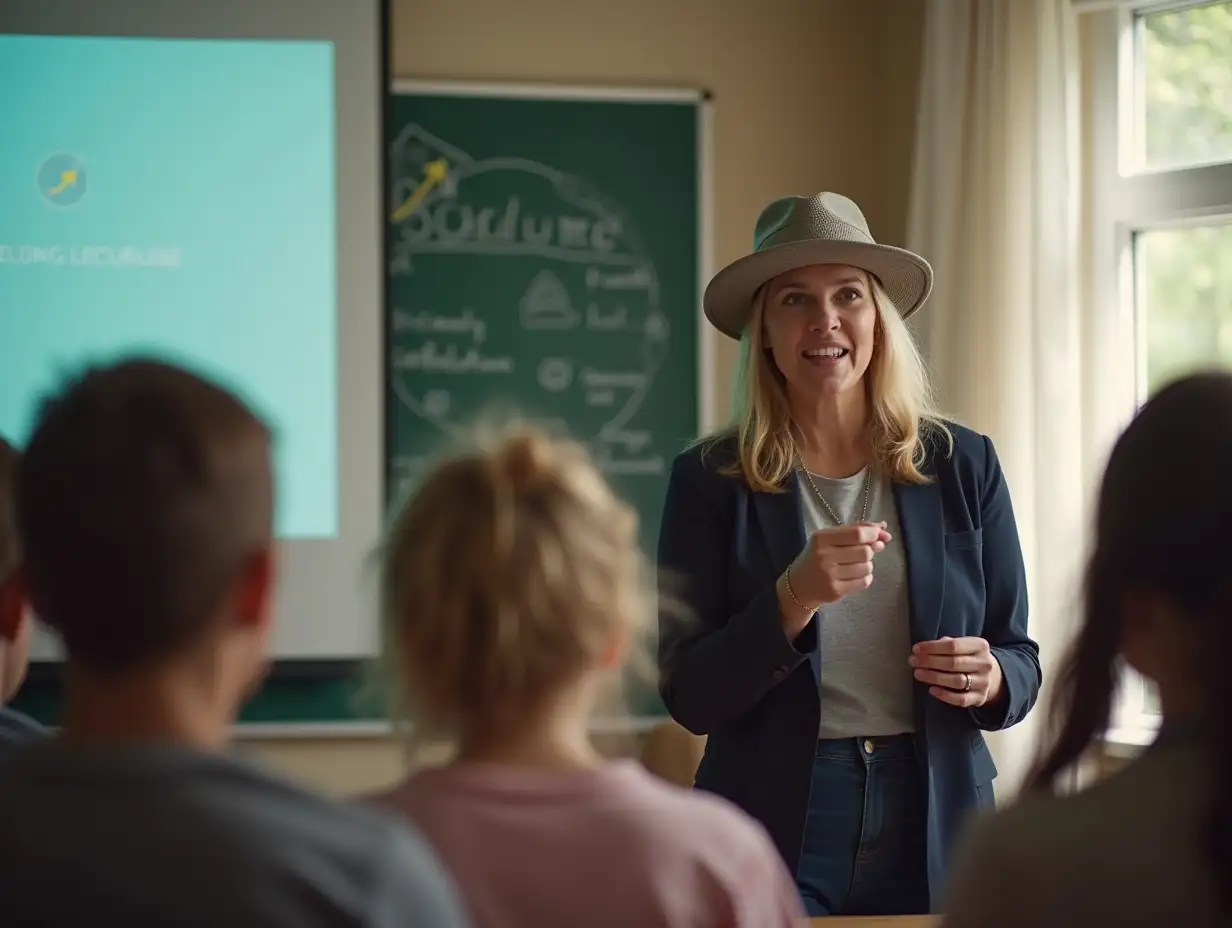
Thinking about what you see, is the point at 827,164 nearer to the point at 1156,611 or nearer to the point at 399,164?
the point at 399,164

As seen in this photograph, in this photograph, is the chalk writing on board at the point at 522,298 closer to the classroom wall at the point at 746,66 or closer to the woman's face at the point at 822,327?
the classroom wall at the point at 746,66

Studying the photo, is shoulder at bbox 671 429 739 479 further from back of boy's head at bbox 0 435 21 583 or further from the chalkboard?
the chalkboard

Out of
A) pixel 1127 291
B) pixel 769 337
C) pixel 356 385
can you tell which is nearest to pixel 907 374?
pixel 769 337

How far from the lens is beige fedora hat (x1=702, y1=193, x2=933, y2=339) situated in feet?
7.61

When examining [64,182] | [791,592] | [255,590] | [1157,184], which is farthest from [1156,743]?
[64,182]

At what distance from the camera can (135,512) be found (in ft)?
3.09

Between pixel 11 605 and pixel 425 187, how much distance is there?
2.48 meters

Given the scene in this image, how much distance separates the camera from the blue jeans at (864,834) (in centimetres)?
204

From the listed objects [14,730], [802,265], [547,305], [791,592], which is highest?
[547,305]

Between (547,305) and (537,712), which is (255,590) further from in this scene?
(547,305)

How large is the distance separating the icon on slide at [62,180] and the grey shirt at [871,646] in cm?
230

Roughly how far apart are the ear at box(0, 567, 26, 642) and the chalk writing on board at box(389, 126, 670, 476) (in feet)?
7.48

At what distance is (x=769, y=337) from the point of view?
237cm

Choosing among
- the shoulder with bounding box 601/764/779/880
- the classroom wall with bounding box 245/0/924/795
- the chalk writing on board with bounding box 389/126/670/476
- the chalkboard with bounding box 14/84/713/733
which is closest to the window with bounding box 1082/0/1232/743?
the classroom wall with bounding box 245/0/924/795
